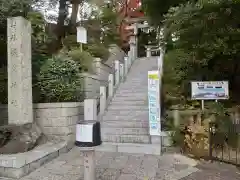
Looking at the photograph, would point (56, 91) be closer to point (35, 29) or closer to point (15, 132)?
point (15, 132)

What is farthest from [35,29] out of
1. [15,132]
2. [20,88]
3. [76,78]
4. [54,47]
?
[15,132]

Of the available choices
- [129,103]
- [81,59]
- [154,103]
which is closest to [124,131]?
[154,103]

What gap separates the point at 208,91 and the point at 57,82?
393 cm

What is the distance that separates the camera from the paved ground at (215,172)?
179 inches

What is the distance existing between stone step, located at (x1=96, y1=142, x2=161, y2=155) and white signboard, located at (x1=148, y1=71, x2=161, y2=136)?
329mm

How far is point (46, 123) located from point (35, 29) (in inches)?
143

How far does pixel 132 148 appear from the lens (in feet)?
20.3

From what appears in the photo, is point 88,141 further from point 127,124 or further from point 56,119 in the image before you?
point 127,124

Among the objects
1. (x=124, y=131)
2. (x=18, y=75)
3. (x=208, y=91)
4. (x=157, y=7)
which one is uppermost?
(x=157, y=7)

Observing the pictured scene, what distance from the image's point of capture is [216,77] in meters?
7.30

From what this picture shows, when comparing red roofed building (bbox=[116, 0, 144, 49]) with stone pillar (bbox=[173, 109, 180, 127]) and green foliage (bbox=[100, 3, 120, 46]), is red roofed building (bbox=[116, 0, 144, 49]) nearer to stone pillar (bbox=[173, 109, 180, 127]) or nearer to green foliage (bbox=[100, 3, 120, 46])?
green foliage (bbox=[100, 3, 120, 46])

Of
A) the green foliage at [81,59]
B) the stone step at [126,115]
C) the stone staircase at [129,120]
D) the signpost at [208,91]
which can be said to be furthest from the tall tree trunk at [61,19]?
the signpost at [208,91]

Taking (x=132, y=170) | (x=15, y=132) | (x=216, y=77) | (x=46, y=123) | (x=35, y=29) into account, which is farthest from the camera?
(x=35, y=29)

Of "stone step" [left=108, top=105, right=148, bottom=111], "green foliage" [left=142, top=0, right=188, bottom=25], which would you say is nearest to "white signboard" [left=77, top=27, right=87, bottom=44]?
"stone step" [left=108, top=105, right=148, bottom=111]
